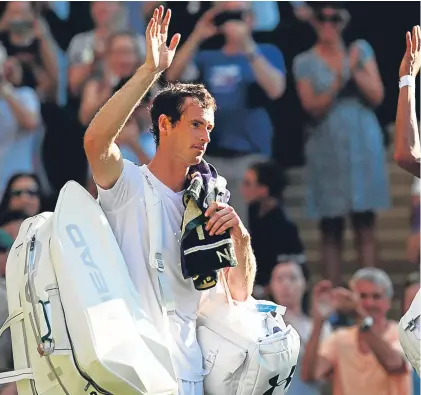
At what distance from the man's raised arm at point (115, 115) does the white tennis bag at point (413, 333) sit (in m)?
1.32

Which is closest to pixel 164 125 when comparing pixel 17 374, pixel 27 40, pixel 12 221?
pixel 17 374

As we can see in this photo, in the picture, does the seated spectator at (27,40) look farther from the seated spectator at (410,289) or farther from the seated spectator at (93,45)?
the seated spectator at (410,289)

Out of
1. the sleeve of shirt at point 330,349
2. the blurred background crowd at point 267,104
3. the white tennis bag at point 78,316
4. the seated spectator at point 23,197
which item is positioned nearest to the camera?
the white tennis bag at point 78,316

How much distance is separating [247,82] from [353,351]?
2367 millimetres

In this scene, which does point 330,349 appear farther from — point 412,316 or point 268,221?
point 412,316

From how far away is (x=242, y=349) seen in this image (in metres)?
4.87

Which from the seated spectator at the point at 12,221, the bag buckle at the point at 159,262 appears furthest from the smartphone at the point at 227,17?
the bag buckle at the point at 159,262

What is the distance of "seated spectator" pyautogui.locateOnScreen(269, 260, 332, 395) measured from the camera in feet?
25.9

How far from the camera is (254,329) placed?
16.2 ft

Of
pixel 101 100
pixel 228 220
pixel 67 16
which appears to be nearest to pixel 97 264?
pixel 228 220

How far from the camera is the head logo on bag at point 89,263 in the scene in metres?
4.63

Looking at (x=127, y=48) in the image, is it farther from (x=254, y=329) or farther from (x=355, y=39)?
(x=254, y=329)

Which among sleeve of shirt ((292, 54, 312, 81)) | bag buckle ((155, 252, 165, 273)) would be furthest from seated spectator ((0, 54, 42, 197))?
bag buckle ((155, 252, 165, 273))

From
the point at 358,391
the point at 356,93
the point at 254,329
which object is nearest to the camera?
the point at 254,329
